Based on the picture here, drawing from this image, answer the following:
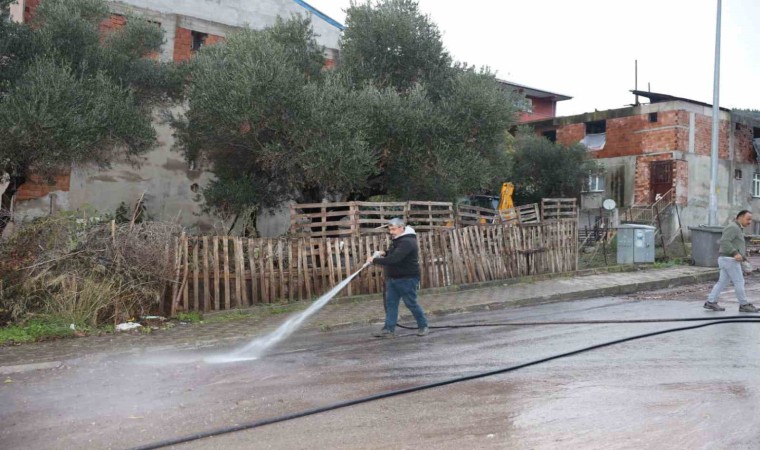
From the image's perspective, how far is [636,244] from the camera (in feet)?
59.4

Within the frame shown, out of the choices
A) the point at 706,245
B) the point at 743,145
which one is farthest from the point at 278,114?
the point at 743,145

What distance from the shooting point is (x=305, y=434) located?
15.4ft

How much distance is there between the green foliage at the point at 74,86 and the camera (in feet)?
38.8

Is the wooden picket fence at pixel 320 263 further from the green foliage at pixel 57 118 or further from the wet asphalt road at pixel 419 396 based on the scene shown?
the green foliage at pixel 57 118

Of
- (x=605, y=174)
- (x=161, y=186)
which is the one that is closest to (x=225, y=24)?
(x=161, y=186)

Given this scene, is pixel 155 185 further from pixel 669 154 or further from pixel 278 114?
pixel 669 154

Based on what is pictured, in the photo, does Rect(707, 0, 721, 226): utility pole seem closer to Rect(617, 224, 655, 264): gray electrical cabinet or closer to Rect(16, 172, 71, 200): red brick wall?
Rect(617, 224, 655, 264): gray electrical cabinet

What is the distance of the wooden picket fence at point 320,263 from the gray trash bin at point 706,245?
459 centimetres

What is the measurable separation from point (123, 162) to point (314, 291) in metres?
9.37

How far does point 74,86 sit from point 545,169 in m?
21.5

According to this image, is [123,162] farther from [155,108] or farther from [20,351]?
[20,351]

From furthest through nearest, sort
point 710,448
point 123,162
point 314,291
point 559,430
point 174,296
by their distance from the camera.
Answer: point 123,162
point 314,291
point 174,296
point 559,430
point 710,448

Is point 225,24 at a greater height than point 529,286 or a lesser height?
greater

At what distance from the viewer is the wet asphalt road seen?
455 centimetres
